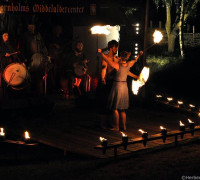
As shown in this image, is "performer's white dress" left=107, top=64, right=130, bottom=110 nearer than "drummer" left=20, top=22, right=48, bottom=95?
Yes

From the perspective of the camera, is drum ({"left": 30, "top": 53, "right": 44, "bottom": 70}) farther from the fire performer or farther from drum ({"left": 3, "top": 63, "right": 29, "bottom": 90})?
the fire performer

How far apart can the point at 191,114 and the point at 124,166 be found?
5313mm

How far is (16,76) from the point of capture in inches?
539

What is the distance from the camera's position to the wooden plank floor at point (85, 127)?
1014cm

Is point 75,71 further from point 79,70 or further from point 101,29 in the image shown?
point 101,29

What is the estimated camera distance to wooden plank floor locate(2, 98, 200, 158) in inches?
399

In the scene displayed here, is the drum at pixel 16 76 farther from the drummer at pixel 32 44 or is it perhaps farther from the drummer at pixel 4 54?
the drummer at pixel 32 44

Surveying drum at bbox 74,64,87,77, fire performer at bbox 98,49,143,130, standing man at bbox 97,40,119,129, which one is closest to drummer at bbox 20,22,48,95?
drum at bbox 74,64,87,77

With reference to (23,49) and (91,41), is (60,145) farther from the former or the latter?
(91,41)

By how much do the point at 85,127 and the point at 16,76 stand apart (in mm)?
2999

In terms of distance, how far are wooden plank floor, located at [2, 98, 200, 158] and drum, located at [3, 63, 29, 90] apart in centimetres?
125

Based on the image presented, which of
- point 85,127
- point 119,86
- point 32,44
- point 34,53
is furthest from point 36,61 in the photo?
point 119,86

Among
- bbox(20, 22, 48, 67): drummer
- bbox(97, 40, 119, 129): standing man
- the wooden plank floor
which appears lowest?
the wooden plank floor

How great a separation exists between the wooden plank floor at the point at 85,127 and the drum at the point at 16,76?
1253 millimetres
